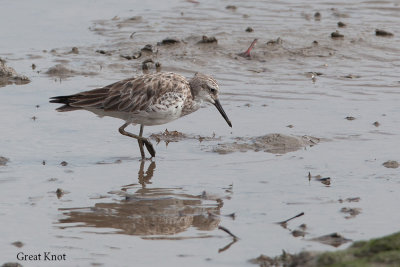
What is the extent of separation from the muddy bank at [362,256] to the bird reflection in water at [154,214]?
5.69 feet

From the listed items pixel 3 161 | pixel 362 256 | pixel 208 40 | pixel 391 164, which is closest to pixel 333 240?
pixel 362 256

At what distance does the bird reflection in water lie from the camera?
27.0 ft

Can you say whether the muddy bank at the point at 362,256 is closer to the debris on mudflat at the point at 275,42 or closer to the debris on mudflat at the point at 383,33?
the debris on mudflat at the point at 275,42

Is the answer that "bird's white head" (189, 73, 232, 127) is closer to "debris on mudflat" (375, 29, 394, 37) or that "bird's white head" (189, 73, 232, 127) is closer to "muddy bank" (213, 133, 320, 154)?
"muddy bank" (213, 133, 320, 154)

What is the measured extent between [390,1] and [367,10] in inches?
37.9

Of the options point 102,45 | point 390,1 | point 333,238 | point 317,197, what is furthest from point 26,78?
point 390,1

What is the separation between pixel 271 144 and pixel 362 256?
4.83 meters

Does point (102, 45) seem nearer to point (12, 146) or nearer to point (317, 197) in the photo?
point (12, 146)

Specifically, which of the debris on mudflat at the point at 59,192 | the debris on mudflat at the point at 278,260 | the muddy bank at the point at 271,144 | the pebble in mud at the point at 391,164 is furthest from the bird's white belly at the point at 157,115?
the debris on mudflat at the point at 278,260

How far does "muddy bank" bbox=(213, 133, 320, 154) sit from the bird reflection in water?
1809mm

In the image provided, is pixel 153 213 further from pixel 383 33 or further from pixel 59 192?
pixel 383 33

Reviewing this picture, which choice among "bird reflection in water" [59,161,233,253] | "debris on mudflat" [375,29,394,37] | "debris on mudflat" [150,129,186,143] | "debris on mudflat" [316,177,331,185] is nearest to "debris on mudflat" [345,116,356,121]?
"debris on mudflat" [150,129,186,143]

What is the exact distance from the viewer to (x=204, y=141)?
11.5 m

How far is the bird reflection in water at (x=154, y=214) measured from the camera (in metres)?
8.23
